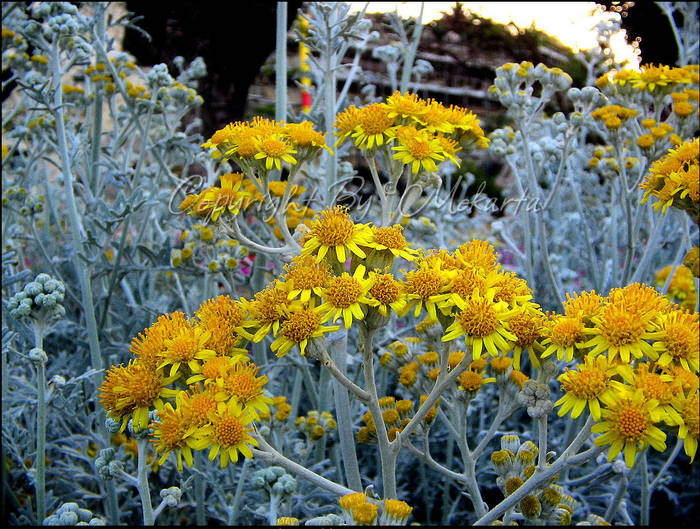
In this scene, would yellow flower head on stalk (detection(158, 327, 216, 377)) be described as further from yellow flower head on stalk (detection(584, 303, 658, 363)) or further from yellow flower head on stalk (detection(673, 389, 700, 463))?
yellow flower head on stalk (detection(673, 389, 700, 463))

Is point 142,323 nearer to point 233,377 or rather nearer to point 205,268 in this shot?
point 205,268

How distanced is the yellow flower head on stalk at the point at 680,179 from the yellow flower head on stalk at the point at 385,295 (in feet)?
3.07

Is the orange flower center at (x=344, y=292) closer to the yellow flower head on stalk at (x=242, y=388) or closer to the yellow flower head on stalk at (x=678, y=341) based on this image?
the yellow flower head on stalk at (x=242, y=388)

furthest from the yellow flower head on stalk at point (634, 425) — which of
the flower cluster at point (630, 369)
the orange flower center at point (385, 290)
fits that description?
the orange flower center at point (385, 290)

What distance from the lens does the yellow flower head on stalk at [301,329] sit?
3.98ft

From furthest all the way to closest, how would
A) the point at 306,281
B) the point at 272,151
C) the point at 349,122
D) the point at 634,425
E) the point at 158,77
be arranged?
the point at 158,77
the point at 349,122
the point at 272,151
the point at 306,281
the point at 634,425

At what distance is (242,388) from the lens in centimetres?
120

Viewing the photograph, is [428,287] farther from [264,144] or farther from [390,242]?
[264,144]

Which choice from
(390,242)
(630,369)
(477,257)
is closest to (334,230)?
(390,242)

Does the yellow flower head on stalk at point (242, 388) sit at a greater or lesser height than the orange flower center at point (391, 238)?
lesser

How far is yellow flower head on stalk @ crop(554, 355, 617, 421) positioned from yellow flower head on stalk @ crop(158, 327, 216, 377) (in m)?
0.74

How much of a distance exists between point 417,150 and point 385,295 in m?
0.52

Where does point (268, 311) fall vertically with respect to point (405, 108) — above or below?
below

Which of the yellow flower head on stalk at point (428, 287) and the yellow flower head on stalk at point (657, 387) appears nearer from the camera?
the yellow flower head on stalk at point (657, 387)
